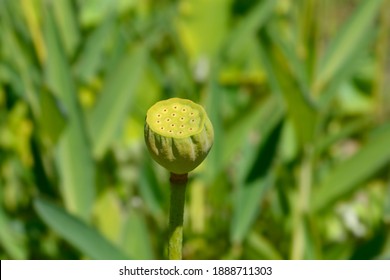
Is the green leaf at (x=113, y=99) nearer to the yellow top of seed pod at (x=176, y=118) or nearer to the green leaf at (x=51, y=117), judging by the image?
the green leaf at (x=51, y=117)

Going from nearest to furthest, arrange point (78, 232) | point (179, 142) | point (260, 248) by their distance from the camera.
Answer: point (179, 142) < point (78, 232) < point (260, 248)

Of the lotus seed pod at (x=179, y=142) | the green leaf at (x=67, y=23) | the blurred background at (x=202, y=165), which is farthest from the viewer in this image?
the green leaf at (x=67, y=23)

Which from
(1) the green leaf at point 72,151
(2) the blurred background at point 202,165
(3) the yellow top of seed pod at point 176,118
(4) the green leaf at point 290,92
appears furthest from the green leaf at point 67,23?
(3) the yellow top of seed pod at point 176,118

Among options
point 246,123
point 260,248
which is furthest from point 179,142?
point 246,123

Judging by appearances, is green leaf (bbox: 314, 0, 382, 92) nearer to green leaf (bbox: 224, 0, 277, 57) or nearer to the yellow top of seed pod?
green leaf (bbox: 224, 0, 277, 57)

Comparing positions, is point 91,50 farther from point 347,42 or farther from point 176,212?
point 176,212
